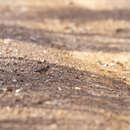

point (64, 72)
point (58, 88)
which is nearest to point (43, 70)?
point (64, 72)

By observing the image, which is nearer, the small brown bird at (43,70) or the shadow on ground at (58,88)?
the shadow on ground at (58,88)

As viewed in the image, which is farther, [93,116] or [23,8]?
[23,8]

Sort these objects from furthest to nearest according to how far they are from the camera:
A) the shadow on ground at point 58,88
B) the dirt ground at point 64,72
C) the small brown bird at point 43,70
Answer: the small brown bird at point 43,70 < the shadow on ground at point 58,88 < the dirt ground at point 64,72

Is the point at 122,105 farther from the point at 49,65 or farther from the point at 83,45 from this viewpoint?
the point at 83,45

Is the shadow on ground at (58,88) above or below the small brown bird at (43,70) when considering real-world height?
below

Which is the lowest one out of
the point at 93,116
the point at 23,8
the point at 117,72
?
the point at 93,116

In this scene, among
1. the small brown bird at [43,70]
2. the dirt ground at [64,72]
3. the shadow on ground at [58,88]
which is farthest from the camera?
the small brown bird at [43,70]

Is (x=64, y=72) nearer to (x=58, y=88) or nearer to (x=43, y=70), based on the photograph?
(x=43, y=70)

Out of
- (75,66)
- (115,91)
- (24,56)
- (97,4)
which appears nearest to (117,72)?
(75,66)
